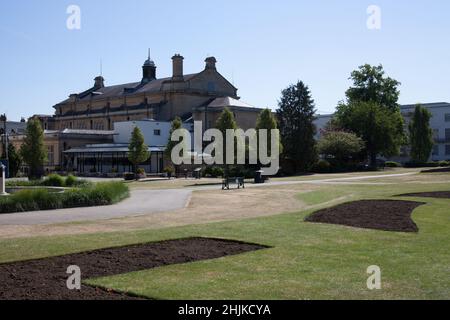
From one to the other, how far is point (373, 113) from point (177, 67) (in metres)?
31.4

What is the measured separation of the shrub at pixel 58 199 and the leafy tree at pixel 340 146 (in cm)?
4368

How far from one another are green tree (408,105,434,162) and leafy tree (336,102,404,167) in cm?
806

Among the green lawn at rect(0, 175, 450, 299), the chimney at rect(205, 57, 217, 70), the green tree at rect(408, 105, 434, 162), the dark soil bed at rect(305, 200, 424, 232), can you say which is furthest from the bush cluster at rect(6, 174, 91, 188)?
the green tree at rect(408, 105, 434, 162)

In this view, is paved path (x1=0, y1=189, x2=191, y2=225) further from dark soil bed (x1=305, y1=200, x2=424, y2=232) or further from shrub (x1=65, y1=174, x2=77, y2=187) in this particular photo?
shrub (x1=65, y1=174, x2=77, y2=187)

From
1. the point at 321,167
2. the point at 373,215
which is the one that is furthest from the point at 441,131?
the point at 373,215

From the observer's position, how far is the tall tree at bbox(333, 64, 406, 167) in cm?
7106

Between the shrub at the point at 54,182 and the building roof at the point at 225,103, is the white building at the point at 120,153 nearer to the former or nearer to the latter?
the building roof at the point at 225,103

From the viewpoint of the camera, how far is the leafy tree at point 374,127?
70938 millimetres

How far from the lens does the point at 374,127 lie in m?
71.0

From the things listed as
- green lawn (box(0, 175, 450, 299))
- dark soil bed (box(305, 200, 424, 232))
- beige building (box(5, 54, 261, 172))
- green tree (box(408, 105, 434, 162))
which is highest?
beige building (box(5, 54, 261, 172))

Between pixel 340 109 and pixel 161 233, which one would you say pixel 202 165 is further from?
pixel 161 233

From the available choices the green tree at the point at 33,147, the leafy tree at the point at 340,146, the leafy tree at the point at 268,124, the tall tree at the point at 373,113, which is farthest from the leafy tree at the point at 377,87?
the green tree at the point at 33,147

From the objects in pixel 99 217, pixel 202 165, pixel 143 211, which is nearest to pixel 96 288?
pixel 99 217

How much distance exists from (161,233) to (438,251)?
6734 mm
